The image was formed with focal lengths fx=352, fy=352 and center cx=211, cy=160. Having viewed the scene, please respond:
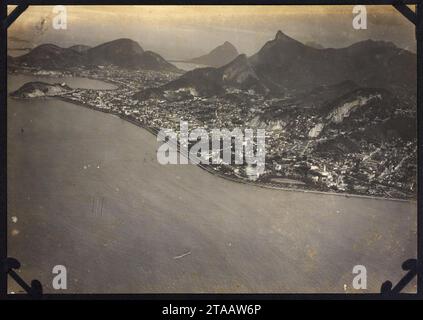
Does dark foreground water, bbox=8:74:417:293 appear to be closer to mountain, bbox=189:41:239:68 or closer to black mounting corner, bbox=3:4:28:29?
black mounting corner, bbox=3:4:28:29

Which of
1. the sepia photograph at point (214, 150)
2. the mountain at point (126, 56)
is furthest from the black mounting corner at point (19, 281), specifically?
the mountain at point (126, 56)

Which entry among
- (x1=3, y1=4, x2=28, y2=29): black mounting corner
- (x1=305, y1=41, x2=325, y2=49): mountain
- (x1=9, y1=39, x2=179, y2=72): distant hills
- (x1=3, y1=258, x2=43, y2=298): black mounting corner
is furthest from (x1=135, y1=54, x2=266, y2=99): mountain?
(x1=3, y1=258, x2=43, y2=298): black mounting corner

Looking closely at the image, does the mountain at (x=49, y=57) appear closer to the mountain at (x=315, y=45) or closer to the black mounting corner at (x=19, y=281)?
the black mounting corner at (x=19, y=281)

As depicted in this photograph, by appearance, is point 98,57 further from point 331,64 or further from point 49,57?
point 331,64

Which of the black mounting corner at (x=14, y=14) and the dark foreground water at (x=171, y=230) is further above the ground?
the black mounting corner at (x=14, y=14)

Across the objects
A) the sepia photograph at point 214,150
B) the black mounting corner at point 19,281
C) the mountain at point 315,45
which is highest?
the mountain at point 315,45

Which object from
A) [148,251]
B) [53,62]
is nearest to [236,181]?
[148,251]
